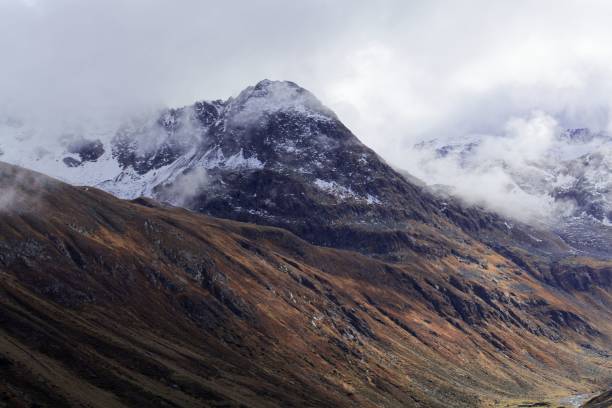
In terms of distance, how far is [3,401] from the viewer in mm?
178750

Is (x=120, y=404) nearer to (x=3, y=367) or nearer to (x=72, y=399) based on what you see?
(x=72, y=399)

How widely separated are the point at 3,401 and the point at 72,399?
16.7m

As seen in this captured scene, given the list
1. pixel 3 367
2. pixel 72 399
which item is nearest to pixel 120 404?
pixel 72 399

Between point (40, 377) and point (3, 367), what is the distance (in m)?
9.36

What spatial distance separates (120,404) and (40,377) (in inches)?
839

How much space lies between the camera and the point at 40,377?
194m

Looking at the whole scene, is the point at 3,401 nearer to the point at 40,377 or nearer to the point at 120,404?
the point at 40,377

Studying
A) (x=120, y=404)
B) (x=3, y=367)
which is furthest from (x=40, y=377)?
(x=120, y=404)

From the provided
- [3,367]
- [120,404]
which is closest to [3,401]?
[3,367]

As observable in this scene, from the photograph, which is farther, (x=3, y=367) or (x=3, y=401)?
(x=3, y=367)

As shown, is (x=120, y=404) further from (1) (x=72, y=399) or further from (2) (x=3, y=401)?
(2) (x=3, y=401)

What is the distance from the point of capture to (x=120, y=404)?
198875 millimetres

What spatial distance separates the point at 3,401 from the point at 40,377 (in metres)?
15.5

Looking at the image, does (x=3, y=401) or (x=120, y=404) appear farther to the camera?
(x=120, y=404)
